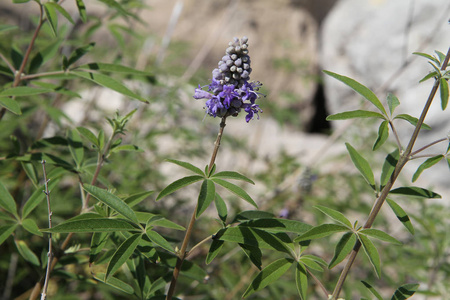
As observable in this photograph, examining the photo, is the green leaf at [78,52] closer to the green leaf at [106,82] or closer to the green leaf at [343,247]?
the green leaf at [106,82]

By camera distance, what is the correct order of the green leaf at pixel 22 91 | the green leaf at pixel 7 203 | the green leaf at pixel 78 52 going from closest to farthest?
the green leaf at pixel 7 203, the green leaf at pixel 22 91, the green leaf at pixel 78 52

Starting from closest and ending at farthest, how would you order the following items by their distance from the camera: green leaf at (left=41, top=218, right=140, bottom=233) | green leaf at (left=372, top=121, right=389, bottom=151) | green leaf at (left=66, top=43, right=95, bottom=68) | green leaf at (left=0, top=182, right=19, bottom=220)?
green leaf at (left=41, top=218, right=140, bottom=233) → green leaf at (left=372, top=121, right=389, bottom=151) → green leaf at (left=0, top=182, right=19, bottom=220) → green leaf at (left=66, top=43, right=95, bottom=68)

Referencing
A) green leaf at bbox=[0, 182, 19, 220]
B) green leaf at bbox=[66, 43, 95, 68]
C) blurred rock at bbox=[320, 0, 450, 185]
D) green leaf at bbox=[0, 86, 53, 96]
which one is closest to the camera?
green leaf at bbox=[0, 182, 19, 220]

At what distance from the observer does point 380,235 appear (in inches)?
53.5

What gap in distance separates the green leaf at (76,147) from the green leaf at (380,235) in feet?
3.92

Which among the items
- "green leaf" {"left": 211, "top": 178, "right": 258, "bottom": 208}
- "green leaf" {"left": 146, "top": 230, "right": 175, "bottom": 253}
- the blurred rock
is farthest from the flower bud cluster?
the blurred rock

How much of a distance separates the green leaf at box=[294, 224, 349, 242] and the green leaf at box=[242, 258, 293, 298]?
0.15 metres

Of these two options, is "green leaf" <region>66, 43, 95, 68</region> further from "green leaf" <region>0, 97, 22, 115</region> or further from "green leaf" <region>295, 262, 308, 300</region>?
"green leaf" <region>295, 262, 308, 300</region>

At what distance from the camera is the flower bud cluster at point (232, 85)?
1414 millimetres

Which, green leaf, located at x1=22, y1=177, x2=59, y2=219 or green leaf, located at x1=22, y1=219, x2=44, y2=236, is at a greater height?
green leaf, located at x1=22, y1=177, x2=59, y2=219

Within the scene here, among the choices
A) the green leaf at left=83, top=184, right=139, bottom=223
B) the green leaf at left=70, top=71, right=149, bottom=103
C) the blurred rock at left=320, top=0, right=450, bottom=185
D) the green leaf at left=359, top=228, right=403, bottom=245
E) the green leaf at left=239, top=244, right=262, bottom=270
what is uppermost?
the blurred rock at left=320, top=0, right=450, bottom=185

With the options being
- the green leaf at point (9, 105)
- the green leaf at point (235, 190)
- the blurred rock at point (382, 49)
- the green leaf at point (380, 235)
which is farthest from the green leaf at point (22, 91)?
the blurred rock at point (382, 49)

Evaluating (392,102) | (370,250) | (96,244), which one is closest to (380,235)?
(370,250)

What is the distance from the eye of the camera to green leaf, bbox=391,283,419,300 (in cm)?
143
